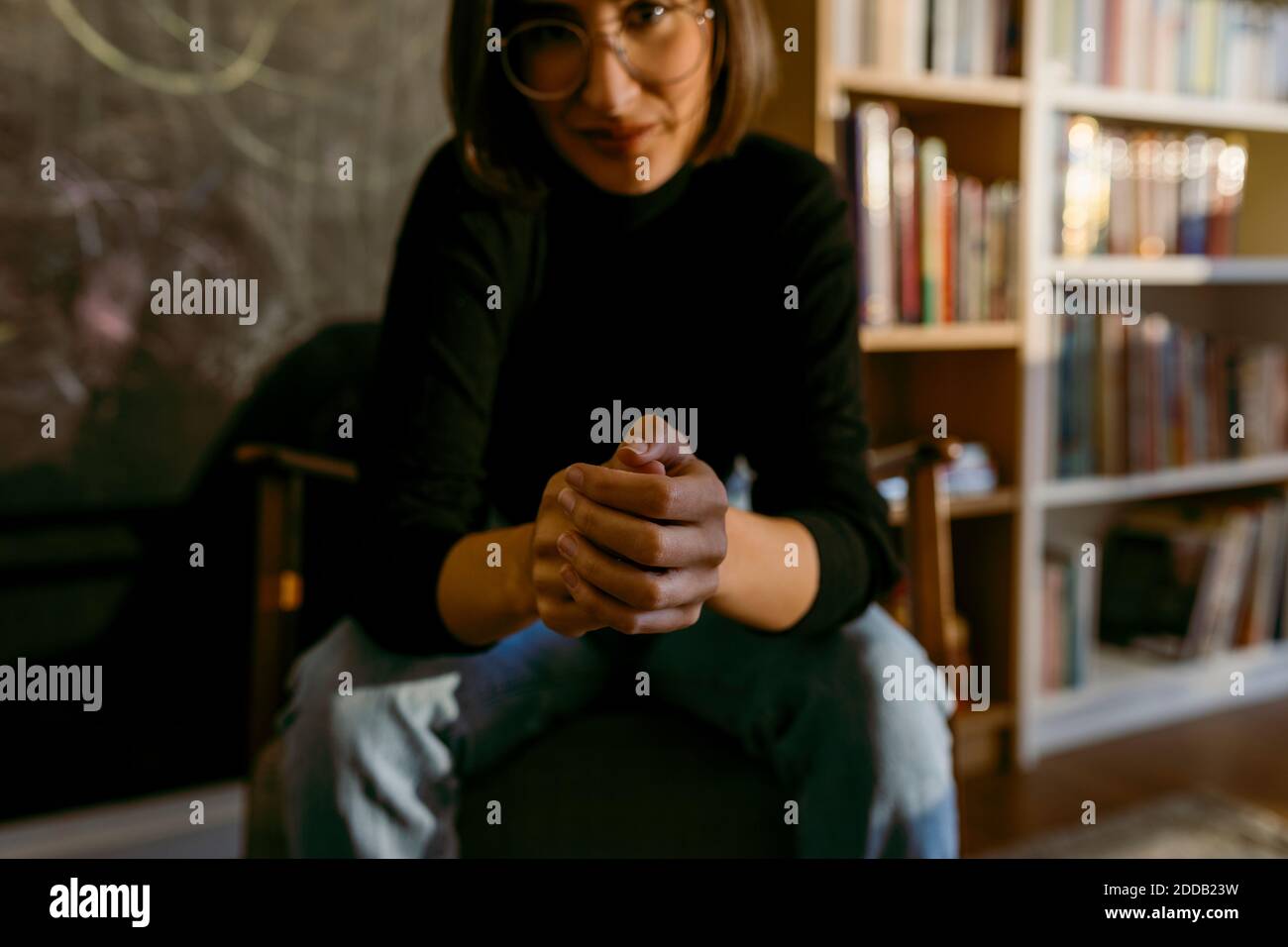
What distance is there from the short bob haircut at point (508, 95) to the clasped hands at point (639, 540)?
0.27 m

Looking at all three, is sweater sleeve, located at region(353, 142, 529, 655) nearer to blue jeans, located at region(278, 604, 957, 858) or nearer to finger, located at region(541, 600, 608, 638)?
blue jeans, located at region(278, 604, 957, 858)

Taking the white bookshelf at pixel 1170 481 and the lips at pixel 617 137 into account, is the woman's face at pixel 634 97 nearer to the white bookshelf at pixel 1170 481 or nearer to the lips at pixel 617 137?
the lips at pixel 617 137

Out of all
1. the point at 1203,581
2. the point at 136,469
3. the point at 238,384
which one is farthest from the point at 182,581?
the point at 1203,581

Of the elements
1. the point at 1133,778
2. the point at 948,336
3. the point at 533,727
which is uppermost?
the point at 948,336

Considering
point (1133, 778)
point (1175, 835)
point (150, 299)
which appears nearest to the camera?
point (150, 299)

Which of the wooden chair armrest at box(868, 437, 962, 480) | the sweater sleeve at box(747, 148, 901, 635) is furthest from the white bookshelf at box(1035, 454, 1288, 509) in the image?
the sweater sleeve at box(747, 148, 901, 635)

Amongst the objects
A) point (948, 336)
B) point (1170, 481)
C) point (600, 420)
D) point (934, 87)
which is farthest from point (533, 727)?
point (1170, 481)

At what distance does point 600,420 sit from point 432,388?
0.13 m

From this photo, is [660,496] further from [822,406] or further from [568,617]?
[822,406]

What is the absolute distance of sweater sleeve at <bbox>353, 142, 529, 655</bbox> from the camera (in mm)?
691

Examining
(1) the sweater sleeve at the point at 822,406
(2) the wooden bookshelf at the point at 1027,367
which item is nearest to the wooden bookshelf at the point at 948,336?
(2) the wooden bookshelf at the point at 1027,367

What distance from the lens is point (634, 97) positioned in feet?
2.11
